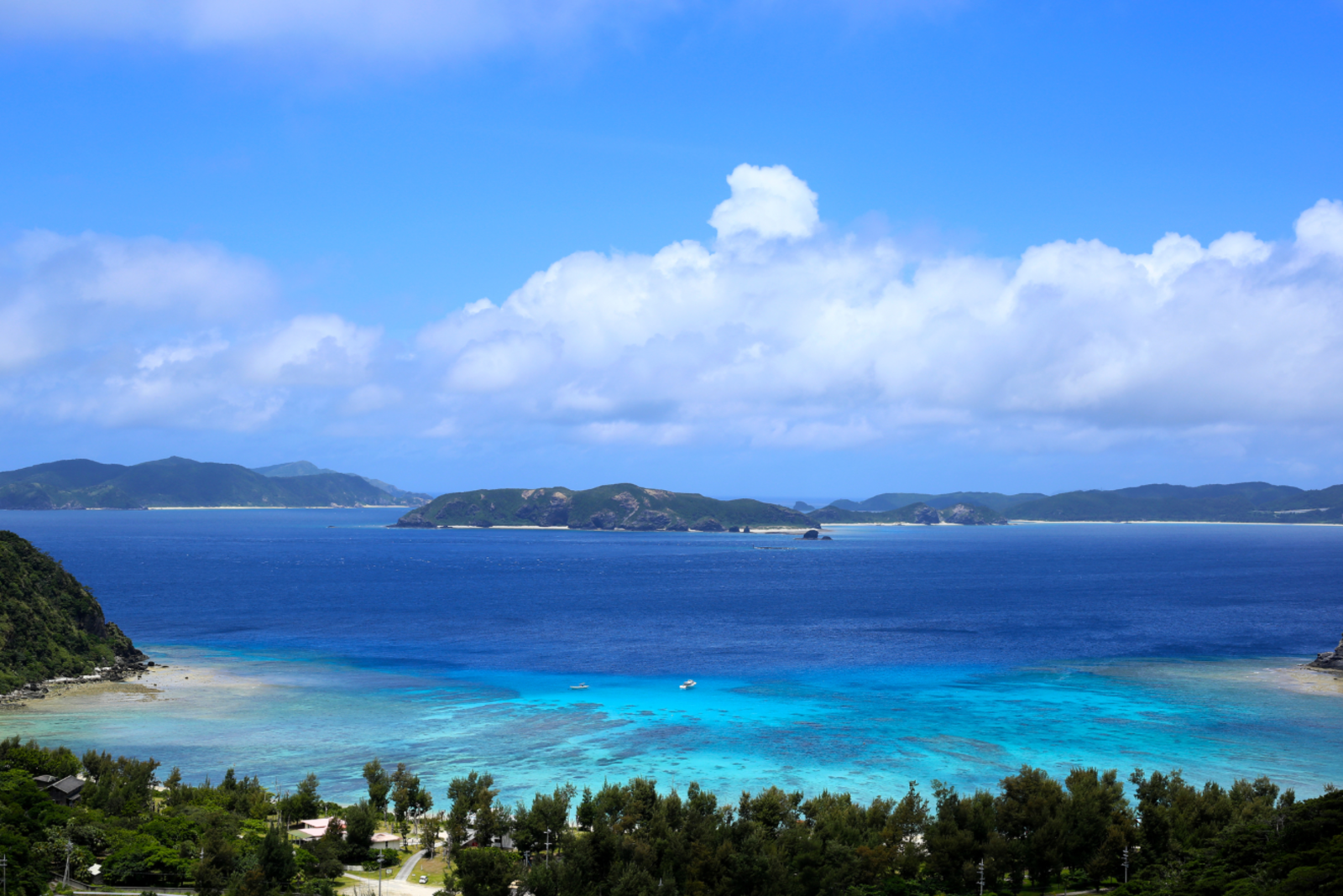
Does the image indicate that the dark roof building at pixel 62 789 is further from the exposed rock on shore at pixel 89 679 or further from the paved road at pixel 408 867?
the exposed rock on shore at pixel 89 679

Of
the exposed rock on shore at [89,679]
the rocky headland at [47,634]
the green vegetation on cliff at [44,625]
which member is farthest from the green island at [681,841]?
the green vegetation on cliff at [44,625]

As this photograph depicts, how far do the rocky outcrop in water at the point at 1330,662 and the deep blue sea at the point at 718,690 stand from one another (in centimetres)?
330

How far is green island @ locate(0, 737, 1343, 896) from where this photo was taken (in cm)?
4378

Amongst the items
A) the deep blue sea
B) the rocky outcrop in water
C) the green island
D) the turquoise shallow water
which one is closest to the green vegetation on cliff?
the deep blue sea

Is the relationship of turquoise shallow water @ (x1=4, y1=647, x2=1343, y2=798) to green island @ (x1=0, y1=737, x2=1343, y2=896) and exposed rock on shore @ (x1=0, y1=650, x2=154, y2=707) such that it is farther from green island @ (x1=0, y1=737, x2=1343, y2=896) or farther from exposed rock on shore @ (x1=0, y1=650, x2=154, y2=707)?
green island @ (x1=0, y1=737, x2=1343, y2=896)

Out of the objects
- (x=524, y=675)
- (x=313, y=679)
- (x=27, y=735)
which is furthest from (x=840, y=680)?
(x=27, y=735)

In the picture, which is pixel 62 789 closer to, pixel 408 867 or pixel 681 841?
pixel 408 867

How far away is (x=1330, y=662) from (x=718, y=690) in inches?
2854

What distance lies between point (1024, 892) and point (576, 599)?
125480 mm

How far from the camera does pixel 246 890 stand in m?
41.6

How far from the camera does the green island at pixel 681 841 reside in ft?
144

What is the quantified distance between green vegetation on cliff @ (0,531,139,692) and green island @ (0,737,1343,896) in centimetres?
4442

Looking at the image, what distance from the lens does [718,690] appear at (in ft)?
312

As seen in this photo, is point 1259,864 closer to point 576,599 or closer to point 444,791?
point 444,791
